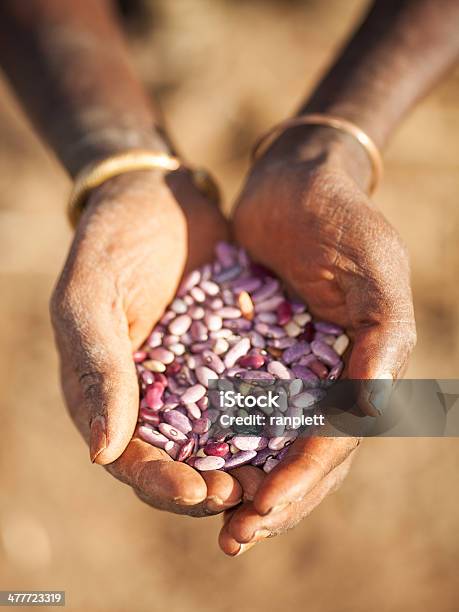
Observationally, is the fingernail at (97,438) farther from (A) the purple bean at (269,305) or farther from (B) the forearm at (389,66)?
(B) the forearm at (389,66)

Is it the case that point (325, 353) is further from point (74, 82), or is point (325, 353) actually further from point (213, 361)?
point (74, 82)

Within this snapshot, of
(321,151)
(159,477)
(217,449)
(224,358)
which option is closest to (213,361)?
(224,358)

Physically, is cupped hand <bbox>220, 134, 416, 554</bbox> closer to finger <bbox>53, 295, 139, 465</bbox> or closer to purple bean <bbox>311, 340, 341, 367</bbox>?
purple bean <bbox>311, 340, 341, 367</bbox>

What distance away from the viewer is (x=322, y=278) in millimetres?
1618

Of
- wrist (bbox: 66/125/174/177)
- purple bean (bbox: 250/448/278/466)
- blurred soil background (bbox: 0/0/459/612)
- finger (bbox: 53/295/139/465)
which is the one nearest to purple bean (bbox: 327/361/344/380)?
purple bean (bbox: 250/448/278/466)

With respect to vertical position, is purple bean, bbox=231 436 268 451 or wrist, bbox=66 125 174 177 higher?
purple bean, bbox=231 436 268 451

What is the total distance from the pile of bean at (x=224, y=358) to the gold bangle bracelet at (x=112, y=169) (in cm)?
37

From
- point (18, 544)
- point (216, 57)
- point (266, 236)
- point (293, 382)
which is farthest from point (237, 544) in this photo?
point (216, 57)

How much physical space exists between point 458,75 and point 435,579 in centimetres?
237

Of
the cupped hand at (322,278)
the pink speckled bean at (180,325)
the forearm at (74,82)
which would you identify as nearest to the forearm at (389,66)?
the cupped hand at (322,278)

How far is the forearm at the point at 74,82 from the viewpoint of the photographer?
2139 millimetres

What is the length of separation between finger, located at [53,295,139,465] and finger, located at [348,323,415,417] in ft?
1.57

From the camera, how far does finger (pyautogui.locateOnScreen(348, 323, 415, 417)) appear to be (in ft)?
4.33

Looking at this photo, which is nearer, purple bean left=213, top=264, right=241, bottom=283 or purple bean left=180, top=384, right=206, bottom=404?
purple bean left=180, top=384, right=206, bottom=404
